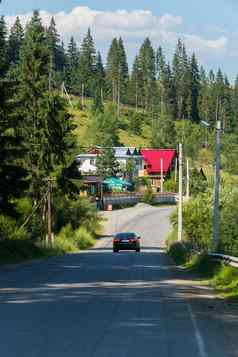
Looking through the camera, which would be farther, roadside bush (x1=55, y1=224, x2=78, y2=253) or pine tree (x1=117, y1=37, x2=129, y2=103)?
pine tree (x1=117, y1=37, x2=129, y2=103)

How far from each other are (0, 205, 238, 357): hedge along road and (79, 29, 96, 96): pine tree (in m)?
170

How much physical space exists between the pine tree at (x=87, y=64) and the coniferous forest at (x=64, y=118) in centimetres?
23

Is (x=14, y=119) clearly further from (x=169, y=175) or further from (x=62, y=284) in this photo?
(x=169, y=175)

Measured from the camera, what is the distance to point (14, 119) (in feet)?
140

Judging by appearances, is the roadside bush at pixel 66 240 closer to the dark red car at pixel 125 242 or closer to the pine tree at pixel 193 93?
the dark red car at pixel 125 242

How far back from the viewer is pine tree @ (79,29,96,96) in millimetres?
192875

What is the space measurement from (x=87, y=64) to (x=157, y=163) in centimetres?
5378

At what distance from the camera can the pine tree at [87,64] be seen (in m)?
Answer: 193

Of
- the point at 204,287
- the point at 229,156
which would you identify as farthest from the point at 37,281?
the point at 229,156

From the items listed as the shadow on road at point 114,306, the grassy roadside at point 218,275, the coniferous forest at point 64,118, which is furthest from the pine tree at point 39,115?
the shadow on road at point 114,306

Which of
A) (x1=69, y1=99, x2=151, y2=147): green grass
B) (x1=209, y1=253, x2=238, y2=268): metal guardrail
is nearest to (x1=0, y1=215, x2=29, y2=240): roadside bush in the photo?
(x1=209, y1=253, x2=238, y2=268): metal guardrail

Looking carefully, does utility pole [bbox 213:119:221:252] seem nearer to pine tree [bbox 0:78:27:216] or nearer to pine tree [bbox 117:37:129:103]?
pine tree [bbox 0:78:27:216]

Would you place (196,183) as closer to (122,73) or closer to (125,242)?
(125,242)

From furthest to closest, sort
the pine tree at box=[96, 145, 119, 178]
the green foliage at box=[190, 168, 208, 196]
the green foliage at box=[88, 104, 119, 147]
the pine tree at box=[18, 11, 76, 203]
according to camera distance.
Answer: the green foliage at box=[88, 104, 119, 147], the pine tree at box=[96, 145, 119, 178], the green foliage at box=[190, 168, 208, 196], the pine tree at box=[18, 11, 76, 203]
